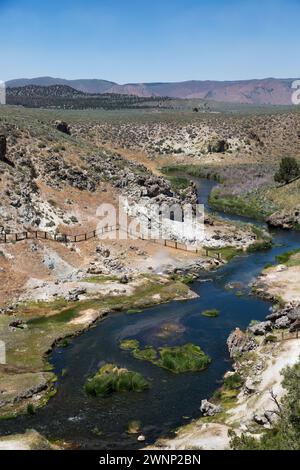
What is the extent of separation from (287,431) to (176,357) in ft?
62.2

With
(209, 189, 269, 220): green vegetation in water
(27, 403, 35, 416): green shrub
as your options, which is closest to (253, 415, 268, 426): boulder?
(27, 403, 35, 416): green shrub

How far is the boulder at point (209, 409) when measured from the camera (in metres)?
37.3

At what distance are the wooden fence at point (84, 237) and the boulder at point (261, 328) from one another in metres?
21.8

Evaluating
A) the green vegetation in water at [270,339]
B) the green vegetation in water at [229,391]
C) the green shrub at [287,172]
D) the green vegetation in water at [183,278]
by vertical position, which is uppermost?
the green shrub at [287,172]

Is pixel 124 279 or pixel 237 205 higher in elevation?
pixel 237 205

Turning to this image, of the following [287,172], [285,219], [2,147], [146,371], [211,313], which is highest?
[2,147]

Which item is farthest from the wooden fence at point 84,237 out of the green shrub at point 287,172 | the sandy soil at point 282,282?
the green shrub at point 287,172

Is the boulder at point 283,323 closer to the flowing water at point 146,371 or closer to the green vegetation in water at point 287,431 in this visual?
the flowing water at point 146,371

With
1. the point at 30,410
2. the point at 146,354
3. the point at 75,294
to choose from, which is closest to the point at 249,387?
the point at 146,354

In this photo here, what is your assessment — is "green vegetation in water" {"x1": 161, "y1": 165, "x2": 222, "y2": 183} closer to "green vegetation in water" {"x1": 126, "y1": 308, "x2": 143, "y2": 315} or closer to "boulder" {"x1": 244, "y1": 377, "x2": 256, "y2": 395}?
"green vegetation in water" {"x1": 126, "y1": 308, "x2": 143, "y2": 315}

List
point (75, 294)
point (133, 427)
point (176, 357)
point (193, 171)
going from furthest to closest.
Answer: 1. point (193, 171)
2. point (75, 294)
3. point (176, 357)
4. point (133, 427)

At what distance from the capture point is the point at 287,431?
26344mm

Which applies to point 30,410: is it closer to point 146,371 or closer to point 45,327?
point 146,371
